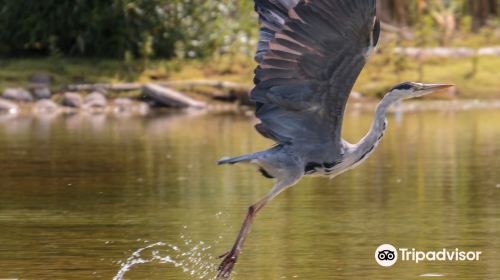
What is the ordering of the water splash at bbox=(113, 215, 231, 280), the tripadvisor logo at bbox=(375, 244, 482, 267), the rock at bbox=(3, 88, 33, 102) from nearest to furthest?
the water splash at bbox=(113, 215, 231, 280), the tripadvisor logo at bbox=(375, 244, 482, 267), the rock at bbox=(3, 88, 33, 102)

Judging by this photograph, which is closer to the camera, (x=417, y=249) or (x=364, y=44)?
(x=364, y=44)

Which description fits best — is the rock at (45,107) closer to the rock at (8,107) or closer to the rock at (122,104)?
the rock at (8,107)

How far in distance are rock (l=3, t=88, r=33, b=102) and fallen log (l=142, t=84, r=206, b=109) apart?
2112 mm

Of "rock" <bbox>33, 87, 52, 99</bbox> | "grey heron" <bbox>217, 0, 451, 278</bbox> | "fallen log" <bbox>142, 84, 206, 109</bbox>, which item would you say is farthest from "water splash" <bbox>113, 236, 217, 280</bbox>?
"rock" <bbox>33, 87, 52, 99</bbox>

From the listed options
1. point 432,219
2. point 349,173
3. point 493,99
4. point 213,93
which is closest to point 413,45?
point 493,99

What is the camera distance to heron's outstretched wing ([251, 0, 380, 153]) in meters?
7.69

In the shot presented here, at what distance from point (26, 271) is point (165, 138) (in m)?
9.45

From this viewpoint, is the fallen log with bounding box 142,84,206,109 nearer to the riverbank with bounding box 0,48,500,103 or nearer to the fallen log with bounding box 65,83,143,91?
the riverbank with bounding box 0,48,500,103

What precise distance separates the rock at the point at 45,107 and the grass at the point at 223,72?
1.86 feet

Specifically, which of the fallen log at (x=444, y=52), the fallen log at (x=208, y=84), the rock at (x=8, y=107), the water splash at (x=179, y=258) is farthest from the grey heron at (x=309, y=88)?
the fallen log at (x=444, y=52)

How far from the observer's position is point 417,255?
28.6ft

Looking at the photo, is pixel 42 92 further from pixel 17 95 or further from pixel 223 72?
pixel 223 72

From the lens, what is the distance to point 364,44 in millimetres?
7707

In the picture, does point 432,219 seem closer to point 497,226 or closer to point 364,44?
point 497,226
